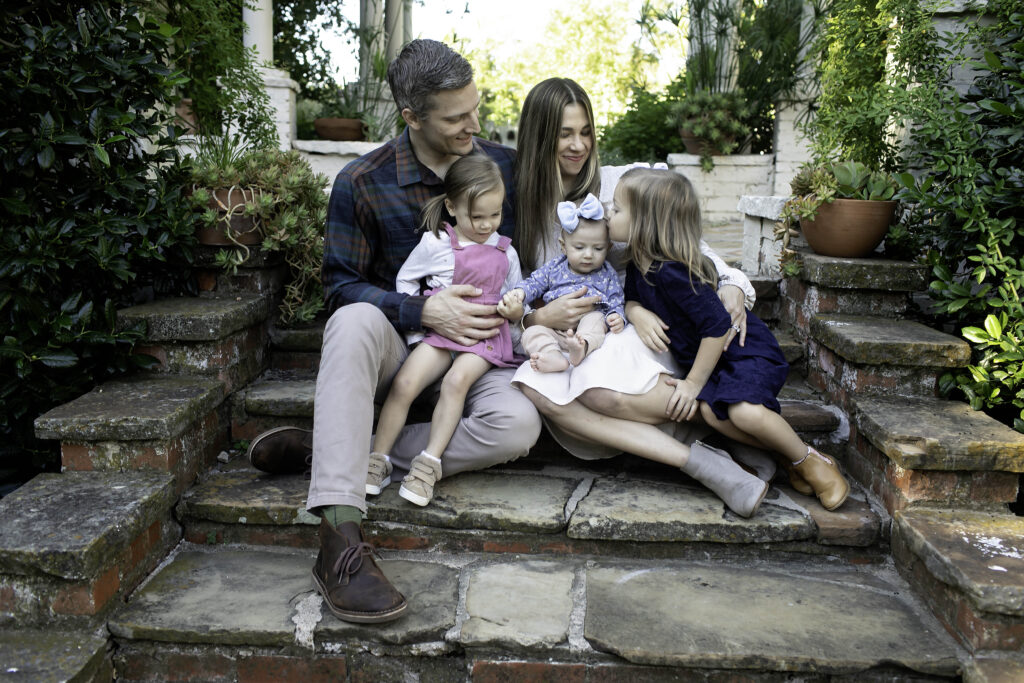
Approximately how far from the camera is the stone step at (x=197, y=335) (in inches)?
98.3

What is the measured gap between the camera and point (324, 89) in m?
7.34

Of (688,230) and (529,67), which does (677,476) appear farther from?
(529,67)

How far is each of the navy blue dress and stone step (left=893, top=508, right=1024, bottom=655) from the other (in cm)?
49

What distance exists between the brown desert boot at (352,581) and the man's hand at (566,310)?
0.86m

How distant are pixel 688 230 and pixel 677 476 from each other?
773 mm

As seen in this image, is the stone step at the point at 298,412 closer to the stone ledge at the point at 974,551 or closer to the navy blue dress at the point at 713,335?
the navy blue dress at the point at 713,335

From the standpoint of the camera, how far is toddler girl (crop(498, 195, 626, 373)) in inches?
92.1

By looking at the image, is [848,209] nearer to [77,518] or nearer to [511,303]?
[511,303]

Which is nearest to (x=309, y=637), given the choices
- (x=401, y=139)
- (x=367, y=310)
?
(x=367, y=310)

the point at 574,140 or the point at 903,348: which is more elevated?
the point at 574,140

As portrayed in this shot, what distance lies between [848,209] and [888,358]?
606mm

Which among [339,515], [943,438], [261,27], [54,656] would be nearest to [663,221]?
[943,438]

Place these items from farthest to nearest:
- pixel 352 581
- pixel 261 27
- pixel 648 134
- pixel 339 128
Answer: pixel 648 134, pixel 339 128, pixel 261 27, pixel 352 581

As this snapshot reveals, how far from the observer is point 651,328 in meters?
2.35
